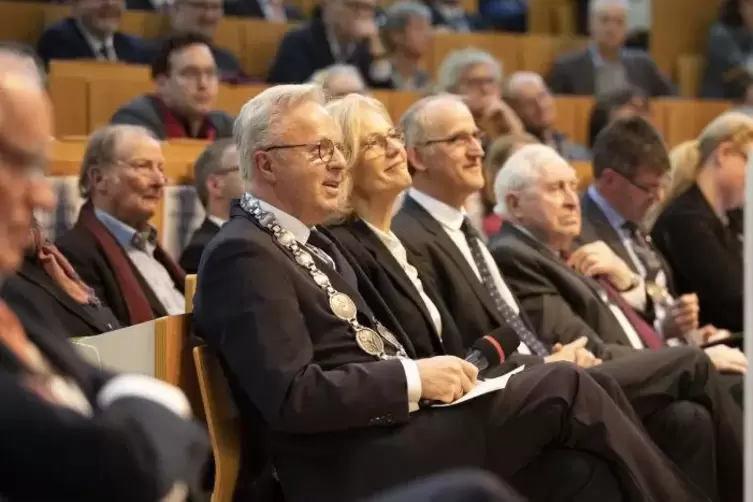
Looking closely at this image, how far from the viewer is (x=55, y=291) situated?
2.76 metres

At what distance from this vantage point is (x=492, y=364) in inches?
109

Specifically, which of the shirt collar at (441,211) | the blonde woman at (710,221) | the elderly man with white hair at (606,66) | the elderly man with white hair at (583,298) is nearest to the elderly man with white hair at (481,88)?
the blonde woman at (710,221)

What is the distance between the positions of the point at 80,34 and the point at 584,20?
342 cm

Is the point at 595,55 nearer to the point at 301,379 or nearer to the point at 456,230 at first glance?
the point at 456,230

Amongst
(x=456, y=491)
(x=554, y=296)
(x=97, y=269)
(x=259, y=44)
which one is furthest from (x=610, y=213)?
(x=456, y=491)

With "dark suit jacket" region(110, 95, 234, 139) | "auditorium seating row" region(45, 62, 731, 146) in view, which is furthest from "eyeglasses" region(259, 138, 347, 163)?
"auditorium seating row" region(45, 62, 731, 146)

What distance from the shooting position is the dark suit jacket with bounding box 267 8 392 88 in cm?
544

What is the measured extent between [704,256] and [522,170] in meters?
0.88

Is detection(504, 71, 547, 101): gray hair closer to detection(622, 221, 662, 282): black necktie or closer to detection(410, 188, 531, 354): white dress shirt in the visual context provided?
detection(622, 221, 662, 282): black necktie

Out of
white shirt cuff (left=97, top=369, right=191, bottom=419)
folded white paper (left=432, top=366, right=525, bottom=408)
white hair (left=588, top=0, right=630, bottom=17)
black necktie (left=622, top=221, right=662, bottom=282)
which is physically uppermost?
white hair (left=588, top=0, right=630, bottom=17)

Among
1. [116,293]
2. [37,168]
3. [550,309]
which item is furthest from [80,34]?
[37,168]

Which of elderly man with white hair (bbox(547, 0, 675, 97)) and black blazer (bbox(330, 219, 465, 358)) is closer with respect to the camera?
black blazer (bbox(330, 219, 465, 358))

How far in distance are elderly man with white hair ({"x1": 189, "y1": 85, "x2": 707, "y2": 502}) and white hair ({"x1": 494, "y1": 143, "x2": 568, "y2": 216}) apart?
95cm

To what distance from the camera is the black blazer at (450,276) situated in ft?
9.62
